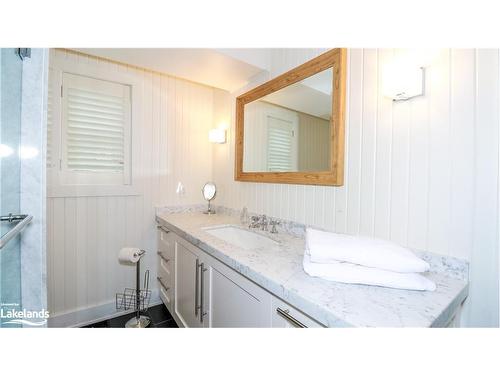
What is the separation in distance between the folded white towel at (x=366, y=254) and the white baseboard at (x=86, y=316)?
6.13 ft

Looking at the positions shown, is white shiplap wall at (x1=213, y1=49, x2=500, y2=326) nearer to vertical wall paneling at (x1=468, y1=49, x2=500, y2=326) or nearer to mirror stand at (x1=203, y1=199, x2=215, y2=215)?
vertical wall paneling at (x1=468, y1=49, x2=500, y2=326)

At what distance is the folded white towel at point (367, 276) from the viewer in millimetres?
723

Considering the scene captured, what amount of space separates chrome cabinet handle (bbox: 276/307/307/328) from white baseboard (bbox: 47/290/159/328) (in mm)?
1751

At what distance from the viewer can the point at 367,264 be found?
2.54ft

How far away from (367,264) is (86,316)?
6.92 feet

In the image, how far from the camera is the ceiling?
1.41 m

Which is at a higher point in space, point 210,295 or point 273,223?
point 273,223

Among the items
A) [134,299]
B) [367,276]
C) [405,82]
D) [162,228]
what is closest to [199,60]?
[405,82]

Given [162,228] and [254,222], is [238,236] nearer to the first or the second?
[254,222]

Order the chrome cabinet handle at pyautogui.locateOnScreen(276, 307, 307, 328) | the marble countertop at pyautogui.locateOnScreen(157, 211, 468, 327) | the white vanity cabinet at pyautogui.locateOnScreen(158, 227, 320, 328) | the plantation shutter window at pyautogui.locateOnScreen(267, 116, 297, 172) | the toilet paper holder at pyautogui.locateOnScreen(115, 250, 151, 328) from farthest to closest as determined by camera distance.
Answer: the toilet paper holder at pyautogui.locateOnScreen(115, 250, 151, 328) < the plantation shutter window at pyautogui.locateOnScreen(267, 116, 297, 172) < the white vanity cabinet at pyautogui.locateOnScreen(158, 227, 320, 328) < the chrome cabinet handle at pyautogui.locateOnScreen(276, 307, 307, 328) < the marble countertop at pyautogui.locateOnScreen(157, 211, 468, 327)

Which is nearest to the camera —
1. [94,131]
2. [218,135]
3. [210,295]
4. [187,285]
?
[210,295]

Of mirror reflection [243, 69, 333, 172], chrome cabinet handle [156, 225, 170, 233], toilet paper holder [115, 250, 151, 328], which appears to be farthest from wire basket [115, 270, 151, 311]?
mirror reflection [243, 69, 333, 172]

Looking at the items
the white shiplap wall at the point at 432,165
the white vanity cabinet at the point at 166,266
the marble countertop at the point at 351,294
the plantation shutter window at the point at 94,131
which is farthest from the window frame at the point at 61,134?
the white shiplap wall at the point at 432,165
